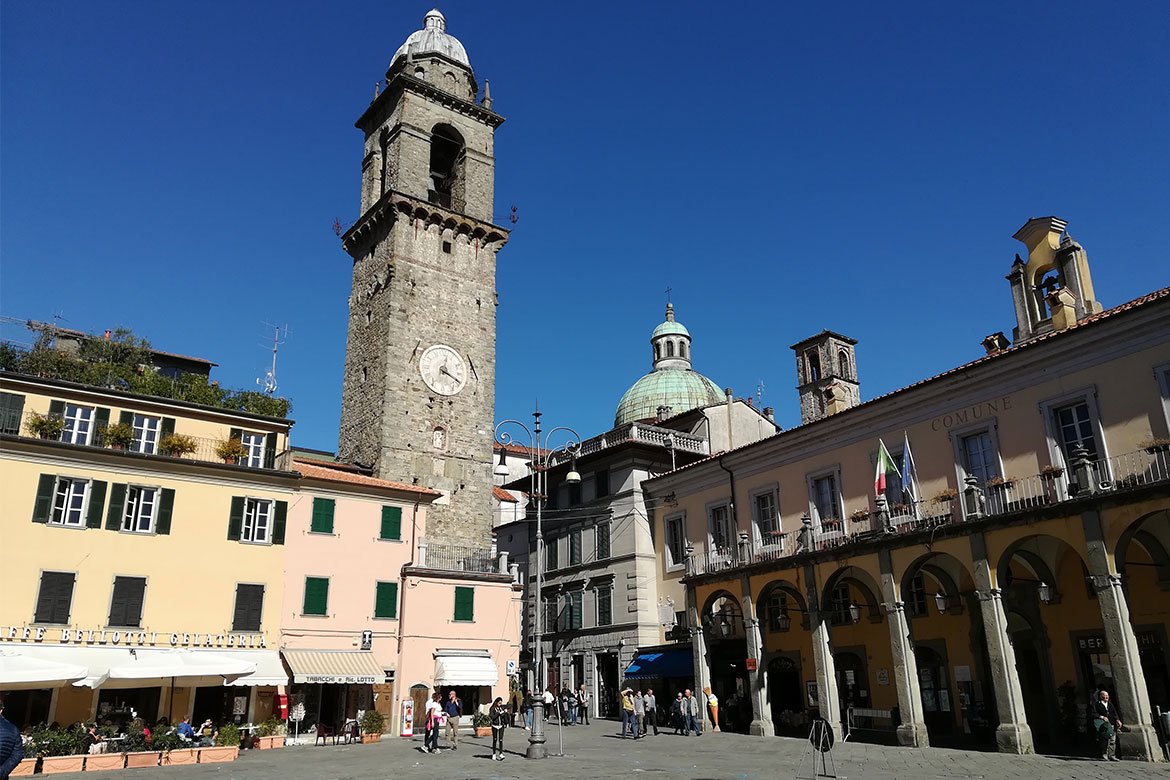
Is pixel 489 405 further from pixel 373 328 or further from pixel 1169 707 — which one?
pixel 1169 707

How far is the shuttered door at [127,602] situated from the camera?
24797 millimetres

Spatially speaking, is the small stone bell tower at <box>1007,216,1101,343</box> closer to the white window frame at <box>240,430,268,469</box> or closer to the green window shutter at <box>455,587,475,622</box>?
the green window shutter at <box>455,587,475,622</box>

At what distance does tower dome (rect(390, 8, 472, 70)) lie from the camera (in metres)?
43.9

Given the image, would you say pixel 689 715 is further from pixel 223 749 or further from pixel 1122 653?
pixel 223 749

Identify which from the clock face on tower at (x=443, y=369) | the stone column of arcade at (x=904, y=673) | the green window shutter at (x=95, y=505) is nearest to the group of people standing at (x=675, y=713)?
the stone column of arcade at (x=904, y=673)

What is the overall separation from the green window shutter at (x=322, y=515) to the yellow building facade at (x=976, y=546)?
506 inches

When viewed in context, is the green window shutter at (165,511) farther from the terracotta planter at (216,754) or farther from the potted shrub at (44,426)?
the terracotta planter at (216,754)

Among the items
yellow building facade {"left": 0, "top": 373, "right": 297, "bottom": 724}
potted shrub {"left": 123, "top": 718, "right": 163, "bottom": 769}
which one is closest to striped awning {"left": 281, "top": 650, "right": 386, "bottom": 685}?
yellow building facade {"left": 0, "top": 373, "right": 297, "bottom": 724}

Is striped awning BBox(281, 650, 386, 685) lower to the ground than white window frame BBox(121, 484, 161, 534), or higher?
lower

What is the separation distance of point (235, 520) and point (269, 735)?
6.81 m

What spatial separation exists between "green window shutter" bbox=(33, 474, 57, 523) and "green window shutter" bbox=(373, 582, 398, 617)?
404 inches

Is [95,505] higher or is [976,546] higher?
[95,505]

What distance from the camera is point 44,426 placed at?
25438mm

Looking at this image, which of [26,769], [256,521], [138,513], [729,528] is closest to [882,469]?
[729,528]
